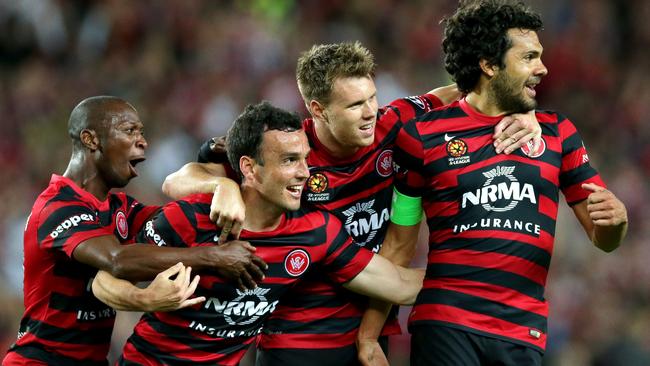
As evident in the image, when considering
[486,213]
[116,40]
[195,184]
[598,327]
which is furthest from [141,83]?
[486,213]

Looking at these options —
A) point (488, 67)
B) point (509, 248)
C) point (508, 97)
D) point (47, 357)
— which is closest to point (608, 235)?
point (509, 248)

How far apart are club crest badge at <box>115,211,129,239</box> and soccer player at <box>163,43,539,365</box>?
28 centimetres

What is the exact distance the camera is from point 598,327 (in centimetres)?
904

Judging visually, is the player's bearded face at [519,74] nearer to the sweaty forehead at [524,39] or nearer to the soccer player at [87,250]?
the sweaty forehead at [524,39]

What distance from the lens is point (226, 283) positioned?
189 inches

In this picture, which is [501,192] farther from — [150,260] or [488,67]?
[150,260]

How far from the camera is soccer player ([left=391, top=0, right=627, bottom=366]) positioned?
4.65 meters

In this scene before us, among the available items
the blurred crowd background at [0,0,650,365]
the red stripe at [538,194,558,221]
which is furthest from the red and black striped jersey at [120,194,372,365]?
the blurred crowd background at [0,0,650,365]

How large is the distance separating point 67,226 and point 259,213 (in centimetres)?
86

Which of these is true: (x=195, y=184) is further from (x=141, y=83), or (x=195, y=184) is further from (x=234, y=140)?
(x=141, y=83)

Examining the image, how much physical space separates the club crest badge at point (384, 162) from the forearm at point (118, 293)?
52.9 inches

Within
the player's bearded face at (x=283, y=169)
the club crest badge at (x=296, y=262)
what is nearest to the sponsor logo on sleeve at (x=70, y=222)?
the player's bearded face at (x=283, y=169)

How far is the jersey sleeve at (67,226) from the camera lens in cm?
470

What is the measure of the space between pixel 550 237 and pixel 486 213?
1.05ft
